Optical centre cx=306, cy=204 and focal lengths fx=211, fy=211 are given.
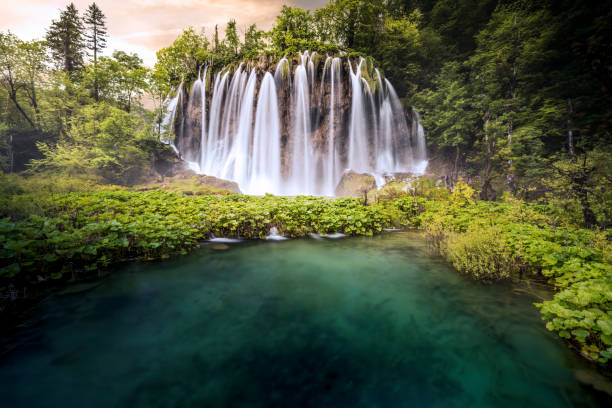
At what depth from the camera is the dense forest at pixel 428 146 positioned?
3613 millimetres

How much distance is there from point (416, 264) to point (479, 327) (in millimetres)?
1967

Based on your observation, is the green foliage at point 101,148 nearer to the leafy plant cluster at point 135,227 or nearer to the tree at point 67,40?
the tree at point 67,40

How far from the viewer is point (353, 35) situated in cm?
2117

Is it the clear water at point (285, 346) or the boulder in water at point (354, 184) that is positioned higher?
the boulder in water at point (354, 184)

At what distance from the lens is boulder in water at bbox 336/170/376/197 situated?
13922 mm

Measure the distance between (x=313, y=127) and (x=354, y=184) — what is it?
7099 millimetres

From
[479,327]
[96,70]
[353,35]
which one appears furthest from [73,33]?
[479,327]

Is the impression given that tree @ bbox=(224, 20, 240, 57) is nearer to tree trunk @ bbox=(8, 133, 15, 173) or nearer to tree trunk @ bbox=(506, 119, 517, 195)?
tree trunk @ bbox=(8, 133, 15, 173)

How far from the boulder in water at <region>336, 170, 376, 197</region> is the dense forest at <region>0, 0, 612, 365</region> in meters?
2.98

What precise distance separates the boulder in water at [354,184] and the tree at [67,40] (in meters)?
28.1

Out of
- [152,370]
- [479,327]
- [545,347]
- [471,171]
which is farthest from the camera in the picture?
[471,171]

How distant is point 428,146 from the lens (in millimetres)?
19203

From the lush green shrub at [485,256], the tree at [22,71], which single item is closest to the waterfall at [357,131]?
the lush green shrub at [485,256]

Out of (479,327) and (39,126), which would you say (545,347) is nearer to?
(479,327)
